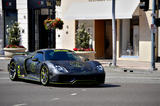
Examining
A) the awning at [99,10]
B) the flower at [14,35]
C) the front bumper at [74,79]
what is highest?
the awning at [99,10]

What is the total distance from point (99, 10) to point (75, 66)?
20.0 m

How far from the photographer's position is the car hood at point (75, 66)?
13891 mm

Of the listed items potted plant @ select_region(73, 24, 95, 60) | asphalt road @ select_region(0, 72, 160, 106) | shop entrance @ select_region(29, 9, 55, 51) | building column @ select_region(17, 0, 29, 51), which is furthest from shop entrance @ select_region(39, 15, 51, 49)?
asphalt road @ select_region(0, 72, 160, 106)

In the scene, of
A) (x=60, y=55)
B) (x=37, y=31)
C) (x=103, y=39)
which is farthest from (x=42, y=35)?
(x=60, y=55)

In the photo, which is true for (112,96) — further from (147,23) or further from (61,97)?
(147,23)

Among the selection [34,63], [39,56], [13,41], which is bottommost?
[34,63]

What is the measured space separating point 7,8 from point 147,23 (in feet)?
43.5

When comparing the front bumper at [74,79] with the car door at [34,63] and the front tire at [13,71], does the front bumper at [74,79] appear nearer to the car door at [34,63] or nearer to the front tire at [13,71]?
the car door at [34,63]

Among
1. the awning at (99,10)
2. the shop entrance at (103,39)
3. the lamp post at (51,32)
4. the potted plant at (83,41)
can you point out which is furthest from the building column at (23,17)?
the potted plant at (83,41)

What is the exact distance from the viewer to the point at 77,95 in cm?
1203

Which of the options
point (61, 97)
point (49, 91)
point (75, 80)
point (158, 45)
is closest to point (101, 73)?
point (75, 80)

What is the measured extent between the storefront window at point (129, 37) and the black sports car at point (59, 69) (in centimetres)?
1837

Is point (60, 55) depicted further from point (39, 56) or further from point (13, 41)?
point (13, 41)

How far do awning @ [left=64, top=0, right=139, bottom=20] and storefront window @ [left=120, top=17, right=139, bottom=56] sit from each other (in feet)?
4.98
